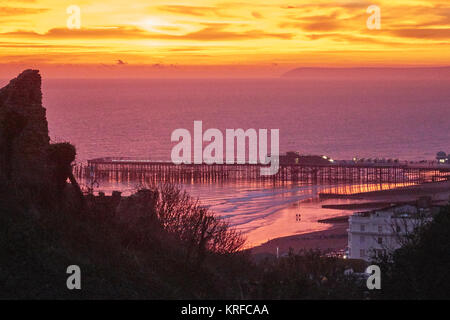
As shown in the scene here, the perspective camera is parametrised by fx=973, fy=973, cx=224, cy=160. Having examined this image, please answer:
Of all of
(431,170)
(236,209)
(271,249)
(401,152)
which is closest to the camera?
(271,249)

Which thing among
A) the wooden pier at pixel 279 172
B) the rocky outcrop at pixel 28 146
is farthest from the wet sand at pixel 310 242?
the wooden pier at pixel 279 172

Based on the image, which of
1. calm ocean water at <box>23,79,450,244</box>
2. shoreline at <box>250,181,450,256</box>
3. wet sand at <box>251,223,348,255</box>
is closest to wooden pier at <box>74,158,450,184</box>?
calm ocean water at <box>23,79,450,244</box>

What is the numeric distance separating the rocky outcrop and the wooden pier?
5830cm

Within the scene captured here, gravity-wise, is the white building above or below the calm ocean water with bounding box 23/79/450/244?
below

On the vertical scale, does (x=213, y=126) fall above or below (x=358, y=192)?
above

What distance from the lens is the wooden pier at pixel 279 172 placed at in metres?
83.4

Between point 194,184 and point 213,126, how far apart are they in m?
92.7

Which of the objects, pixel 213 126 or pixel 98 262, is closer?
pixel 98 262

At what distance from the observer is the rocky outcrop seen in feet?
72.1

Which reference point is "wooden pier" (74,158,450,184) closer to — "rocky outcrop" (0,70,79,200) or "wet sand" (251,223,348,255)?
"wet sand" (251,223,348,255)

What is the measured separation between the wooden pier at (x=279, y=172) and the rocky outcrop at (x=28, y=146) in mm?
58297
